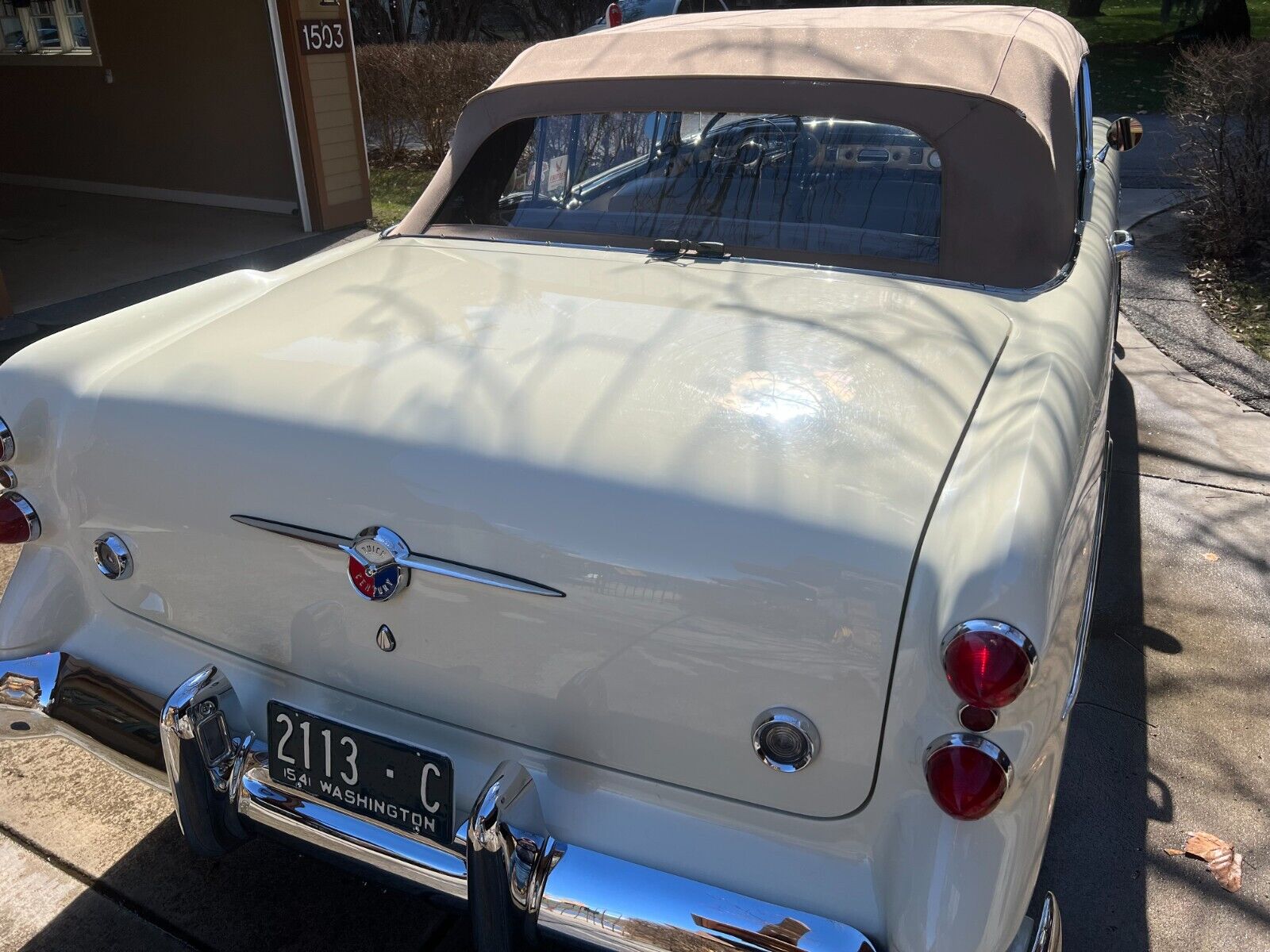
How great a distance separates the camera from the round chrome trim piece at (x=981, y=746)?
5.00 feet

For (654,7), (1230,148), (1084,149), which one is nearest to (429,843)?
(1084,149)

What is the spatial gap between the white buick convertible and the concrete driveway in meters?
0.48

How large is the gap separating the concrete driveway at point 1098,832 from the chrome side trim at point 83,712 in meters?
0.46

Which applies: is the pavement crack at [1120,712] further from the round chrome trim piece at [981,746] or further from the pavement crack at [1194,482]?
the round chrome trim piece at [981,746]

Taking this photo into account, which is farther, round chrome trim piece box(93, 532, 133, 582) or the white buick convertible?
round chrome trim piece box(93, 532, 133, 582)

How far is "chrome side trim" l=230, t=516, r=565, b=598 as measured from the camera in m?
1.71

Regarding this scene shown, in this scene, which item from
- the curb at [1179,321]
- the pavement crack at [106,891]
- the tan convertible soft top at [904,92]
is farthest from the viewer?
the curb at [1179,321]

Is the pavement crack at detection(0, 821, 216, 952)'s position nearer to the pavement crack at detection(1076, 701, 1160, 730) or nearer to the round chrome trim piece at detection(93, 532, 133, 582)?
the round chrome trim piece at detection(93, 532, 133, 582)

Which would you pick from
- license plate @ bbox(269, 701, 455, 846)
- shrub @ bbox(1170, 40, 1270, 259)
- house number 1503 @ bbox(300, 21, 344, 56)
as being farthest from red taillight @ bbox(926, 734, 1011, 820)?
house number 1503 @ bbox(300, 21, 344, 56)

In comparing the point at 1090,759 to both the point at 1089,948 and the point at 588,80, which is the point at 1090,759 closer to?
the point at 1089,948

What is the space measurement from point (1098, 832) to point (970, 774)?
142cm

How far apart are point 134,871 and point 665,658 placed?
173 cm

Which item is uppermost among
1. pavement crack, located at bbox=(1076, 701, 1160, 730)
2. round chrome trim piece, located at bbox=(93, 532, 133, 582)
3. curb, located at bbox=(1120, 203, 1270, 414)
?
round chrome trim piece, located at bbox=(93, 532, 133, 582)

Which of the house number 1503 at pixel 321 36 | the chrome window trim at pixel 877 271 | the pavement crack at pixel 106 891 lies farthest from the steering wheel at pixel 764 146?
the house number 1503 at pixel 321 36
